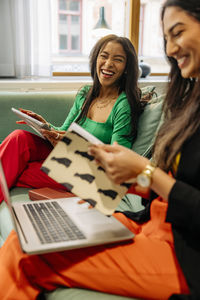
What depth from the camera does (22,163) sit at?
1.76 meters

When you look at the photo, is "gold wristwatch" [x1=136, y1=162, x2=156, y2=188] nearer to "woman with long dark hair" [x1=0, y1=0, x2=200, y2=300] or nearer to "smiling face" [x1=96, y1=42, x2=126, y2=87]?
"woman with long dark hair" [x1=0, y1=0, x2=200, y2=300]

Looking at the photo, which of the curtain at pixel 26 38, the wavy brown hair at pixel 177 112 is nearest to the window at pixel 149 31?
the curtain at pixel 26 38

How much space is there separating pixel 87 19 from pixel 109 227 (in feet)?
9.84

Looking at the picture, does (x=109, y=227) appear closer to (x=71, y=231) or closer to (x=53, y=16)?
(x=71, y=231)

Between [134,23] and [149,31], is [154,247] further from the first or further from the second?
[149,31]

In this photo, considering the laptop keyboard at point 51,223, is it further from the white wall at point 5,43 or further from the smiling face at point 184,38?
the white wall at point 5,43

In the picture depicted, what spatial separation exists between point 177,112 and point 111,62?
978mm

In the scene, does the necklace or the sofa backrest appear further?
the sofa backrest

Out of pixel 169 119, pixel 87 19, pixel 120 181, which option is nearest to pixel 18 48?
pixel 87 19

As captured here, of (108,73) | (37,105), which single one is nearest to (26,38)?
(37,105)

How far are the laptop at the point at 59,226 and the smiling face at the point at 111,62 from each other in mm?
1046

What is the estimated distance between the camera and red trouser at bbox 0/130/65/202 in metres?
1.71

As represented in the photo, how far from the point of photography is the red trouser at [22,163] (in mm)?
1714

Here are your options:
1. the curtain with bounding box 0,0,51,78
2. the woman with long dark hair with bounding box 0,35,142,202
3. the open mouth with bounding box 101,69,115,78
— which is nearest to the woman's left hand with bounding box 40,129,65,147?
the woman with long dark hair with bounding box 0,35,142,202
